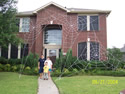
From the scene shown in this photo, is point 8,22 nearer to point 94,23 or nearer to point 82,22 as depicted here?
point 82,22

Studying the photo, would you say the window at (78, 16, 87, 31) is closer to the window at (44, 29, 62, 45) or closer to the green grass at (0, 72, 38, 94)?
the window at (44, 29, 62, 45)

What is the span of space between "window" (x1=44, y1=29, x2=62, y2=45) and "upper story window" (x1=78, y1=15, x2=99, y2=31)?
2.43 metres

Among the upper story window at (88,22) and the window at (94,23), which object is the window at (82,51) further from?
the window at (94,23)

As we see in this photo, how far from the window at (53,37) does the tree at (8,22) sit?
20.7ft

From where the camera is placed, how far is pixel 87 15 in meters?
15.3

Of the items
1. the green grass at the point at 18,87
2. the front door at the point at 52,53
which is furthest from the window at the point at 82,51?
the green grass at the point at 18,87

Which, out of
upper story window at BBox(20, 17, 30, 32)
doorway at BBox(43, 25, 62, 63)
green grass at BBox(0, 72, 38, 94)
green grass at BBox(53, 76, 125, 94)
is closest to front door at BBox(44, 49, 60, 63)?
doorway at BBox(43, 25, 62, 63)

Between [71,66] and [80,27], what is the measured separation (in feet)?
15.6

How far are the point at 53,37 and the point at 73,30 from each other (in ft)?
8.07

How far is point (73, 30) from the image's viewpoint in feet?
49.6

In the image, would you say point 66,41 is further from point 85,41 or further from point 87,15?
point 87,15

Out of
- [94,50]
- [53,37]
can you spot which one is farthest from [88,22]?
[53,37]

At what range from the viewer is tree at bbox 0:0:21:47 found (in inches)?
343

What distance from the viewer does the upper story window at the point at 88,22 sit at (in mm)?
15203
